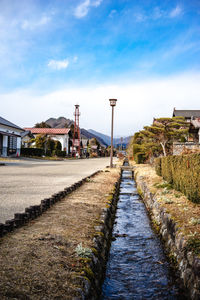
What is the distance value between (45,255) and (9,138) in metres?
33.1

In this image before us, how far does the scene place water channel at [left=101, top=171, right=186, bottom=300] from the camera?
3.34 meters

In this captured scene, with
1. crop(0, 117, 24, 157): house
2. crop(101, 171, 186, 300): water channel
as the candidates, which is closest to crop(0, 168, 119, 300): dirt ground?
crop(101, 171, 186, 300): water channel

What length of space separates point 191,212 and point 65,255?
3212 millimetres

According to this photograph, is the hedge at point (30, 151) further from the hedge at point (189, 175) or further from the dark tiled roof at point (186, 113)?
the dark tiled roof at point (186, 113)

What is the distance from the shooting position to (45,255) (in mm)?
3168

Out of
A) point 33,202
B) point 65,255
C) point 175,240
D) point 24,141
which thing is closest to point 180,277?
point 175,240

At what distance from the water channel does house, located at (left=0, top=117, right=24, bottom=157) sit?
28175 mm

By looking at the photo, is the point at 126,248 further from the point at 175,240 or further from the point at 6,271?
the point at 6,271

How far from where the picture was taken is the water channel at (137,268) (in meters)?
3.34

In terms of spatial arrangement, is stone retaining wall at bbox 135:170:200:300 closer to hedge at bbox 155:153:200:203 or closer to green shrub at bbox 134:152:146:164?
hedge at bbox 155:153:200:203

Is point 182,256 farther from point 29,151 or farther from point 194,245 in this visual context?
point 29,151

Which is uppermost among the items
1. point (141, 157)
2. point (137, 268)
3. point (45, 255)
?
point (141, 157)

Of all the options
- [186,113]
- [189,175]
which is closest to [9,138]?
[189,175]

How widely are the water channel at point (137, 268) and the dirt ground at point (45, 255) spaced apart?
2.09 feet
